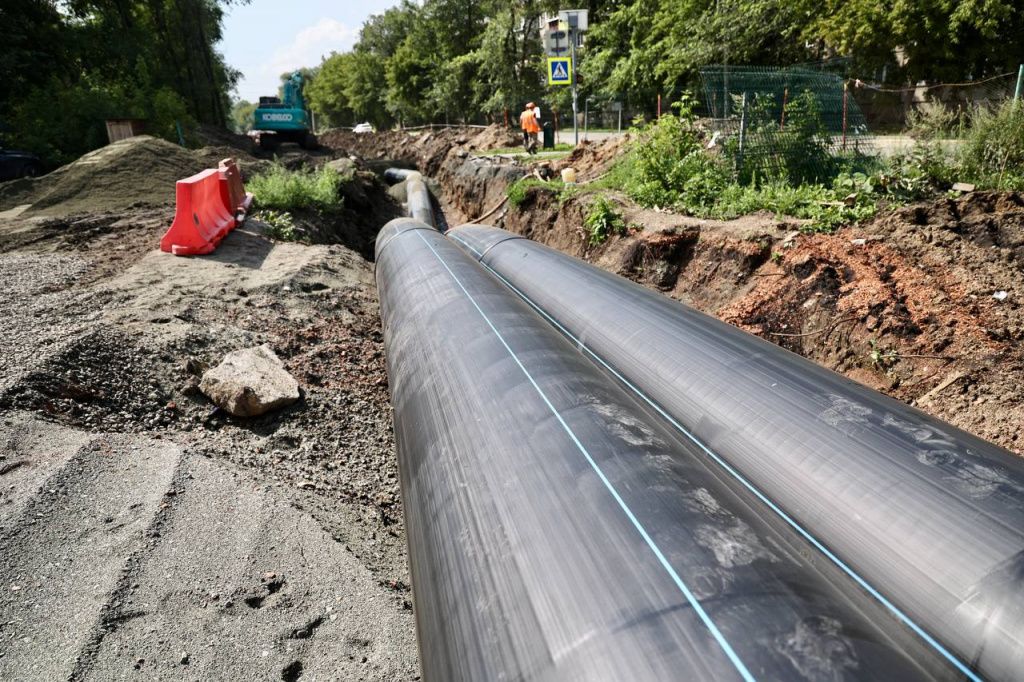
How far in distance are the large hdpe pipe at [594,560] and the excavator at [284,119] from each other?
2275cm

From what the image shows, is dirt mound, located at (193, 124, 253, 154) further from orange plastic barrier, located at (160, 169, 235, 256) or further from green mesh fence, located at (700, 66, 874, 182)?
green mesh fence, located at (700, 66, 874, 182)

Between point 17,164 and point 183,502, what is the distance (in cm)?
1431

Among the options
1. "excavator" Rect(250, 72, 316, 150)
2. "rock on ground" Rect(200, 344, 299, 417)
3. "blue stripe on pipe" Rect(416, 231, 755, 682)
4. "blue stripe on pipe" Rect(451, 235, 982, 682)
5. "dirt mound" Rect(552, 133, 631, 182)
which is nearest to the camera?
"blue stripe on pipe" Rect(416, 231, 755, 682)

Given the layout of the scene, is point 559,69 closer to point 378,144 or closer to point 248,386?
Result: point 248,386

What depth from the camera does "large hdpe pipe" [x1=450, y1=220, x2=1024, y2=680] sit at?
1.56 metres

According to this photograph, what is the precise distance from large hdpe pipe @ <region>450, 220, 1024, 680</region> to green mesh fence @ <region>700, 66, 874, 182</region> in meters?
4.91

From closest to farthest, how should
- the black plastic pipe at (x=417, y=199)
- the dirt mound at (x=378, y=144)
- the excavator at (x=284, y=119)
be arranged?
1. the black plastic pipe at (x=417, y=199)
2. the excavator at (x=284, y=119)
3. the dirt mound at (x=378, y=144)

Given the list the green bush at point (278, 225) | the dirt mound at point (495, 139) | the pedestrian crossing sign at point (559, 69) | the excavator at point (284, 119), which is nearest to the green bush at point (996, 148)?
the green bush at point (278, 225)

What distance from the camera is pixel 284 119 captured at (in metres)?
21.6

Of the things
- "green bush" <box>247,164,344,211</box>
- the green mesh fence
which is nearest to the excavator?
"green bush" <box>247,164,344,211</box>

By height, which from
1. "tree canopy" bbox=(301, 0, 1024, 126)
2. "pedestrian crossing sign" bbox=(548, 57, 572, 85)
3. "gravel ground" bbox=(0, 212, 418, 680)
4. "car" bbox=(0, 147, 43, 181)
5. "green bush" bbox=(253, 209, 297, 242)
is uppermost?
"tree canopy" bbox=(301, 0, 1024, 126)

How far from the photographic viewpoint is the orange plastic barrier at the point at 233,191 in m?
7.16

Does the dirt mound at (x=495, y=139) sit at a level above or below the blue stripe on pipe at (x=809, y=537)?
above

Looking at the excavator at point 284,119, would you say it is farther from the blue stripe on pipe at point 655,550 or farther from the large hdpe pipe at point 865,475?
the blue stripe on pipe at point 655,550
